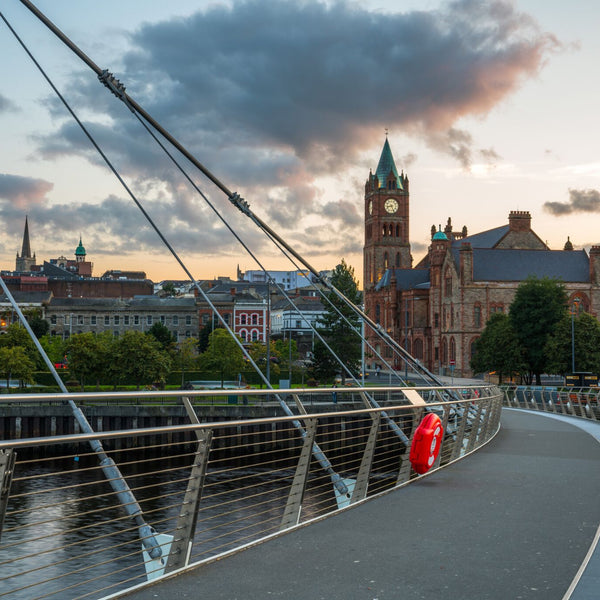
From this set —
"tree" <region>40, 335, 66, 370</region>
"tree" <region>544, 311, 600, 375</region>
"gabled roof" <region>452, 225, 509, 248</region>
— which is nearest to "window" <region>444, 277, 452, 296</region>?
"gabled roof" <region>452, 225, 509, 248</region>

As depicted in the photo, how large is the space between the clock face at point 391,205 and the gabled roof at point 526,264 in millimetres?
41891

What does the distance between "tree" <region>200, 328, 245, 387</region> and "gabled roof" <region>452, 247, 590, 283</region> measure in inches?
1341

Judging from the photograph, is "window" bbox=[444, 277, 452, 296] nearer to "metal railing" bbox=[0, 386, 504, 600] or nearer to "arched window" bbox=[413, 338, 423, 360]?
"arched window" bbox=[413, 338, 423, 360]

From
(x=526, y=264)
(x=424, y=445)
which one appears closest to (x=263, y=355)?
(x=526, y=264)

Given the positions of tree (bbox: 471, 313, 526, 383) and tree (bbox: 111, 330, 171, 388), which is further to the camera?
tree (bbox: 471, 313, 526, 383)

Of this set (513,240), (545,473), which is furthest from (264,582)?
(513,240)

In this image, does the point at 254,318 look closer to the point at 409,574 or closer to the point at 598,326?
the point at 598,326

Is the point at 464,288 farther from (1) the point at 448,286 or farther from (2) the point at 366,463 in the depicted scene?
(2) the point at 366,463

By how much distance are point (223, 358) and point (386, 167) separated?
79.1 metres

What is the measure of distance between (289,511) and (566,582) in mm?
2665

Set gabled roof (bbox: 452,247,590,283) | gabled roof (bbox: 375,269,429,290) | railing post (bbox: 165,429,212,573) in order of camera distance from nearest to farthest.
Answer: railing post (bbox: 165,429,212,573) < gabled roof (bbox: 452,247,590,283) < gabled roof (bbox: 375,269,429,290)

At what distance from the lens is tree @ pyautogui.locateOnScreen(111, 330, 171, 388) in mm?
64562

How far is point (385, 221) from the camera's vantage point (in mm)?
145500

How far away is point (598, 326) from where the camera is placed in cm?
7250
